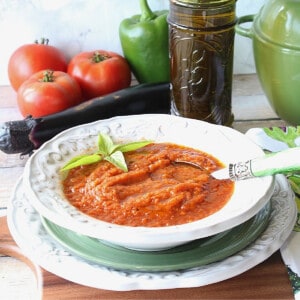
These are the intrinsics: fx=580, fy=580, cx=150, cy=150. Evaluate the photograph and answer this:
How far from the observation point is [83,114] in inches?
53.2

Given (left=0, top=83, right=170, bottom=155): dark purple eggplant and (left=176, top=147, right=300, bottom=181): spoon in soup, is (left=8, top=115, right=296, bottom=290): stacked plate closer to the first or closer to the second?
(left=176, top=147, right=300, bottom=181): spoon in soup

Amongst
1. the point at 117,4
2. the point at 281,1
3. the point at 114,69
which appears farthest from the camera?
the point at 117,4

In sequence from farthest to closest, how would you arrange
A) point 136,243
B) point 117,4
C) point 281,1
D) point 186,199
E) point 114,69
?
point 117,4, point 114,69, point 281,1, point 186,199, point 136,243

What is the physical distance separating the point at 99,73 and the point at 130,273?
772 millimetres

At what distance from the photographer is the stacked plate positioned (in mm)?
820

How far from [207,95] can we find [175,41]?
140mm

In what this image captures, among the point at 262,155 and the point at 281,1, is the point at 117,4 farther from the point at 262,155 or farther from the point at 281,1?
the point at 262,155

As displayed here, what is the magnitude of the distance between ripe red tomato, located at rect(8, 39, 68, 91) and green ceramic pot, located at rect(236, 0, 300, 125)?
20.9 inches

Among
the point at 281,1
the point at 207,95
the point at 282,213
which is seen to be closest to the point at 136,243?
the point at 282,213

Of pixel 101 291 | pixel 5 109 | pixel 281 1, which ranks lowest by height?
pixel 5 109

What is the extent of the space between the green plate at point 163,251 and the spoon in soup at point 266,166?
0.27 feet

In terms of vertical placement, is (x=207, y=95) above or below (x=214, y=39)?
below

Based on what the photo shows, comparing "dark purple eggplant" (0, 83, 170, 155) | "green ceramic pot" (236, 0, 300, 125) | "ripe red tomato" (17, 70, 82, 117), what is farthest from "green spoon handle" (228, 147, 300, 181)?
"ripe red tomato" (17, 70, 82, 117)

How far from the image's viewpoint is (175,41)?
4.19 feet
